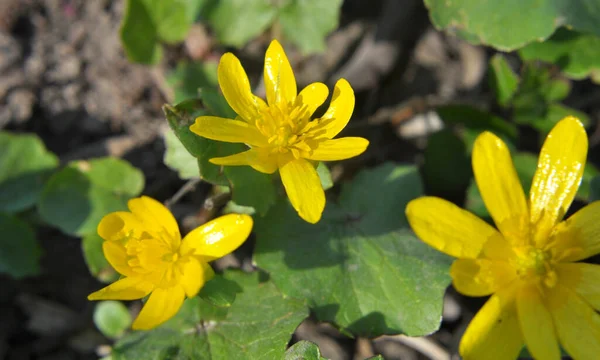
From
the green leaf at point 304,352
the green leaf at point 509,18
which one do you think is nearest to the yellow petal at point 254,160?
the green leaf at point 304,352

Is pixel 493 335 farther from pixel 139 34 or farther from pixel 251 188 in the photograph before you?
pixel 139 34

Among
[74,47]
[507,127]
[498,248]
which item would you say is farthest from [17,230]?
[507,127]

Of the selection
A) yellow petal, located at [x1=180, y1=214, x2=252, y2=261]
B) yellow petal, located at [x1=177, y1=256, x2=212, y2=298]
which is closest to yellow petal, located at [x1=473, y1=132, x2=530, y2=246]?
yellow petal, located at [x1=180, y1=214, x2=252, y2=261]

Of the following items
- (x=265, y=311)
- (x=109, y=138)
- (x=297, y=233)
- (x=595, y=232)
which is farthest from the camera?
(x=109, y=138)

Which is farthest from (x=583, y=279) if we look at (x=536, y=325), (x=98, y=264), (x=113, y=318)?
(x=113, y=318)

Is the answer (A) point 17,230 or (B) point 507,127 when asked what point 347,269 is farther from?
(A) point 17,230

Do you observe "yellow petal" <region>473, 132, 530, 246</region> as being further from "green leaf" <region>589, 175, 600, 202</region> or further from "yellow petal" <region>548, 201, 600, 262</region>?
"green leaf" <region>589, 175, 600, 202</region>

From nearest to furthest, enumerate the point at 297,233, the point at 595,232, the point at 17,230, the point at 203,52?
the point at 595,232 < the point at 297,233 < the point at 17,230 < the point at 203,52
